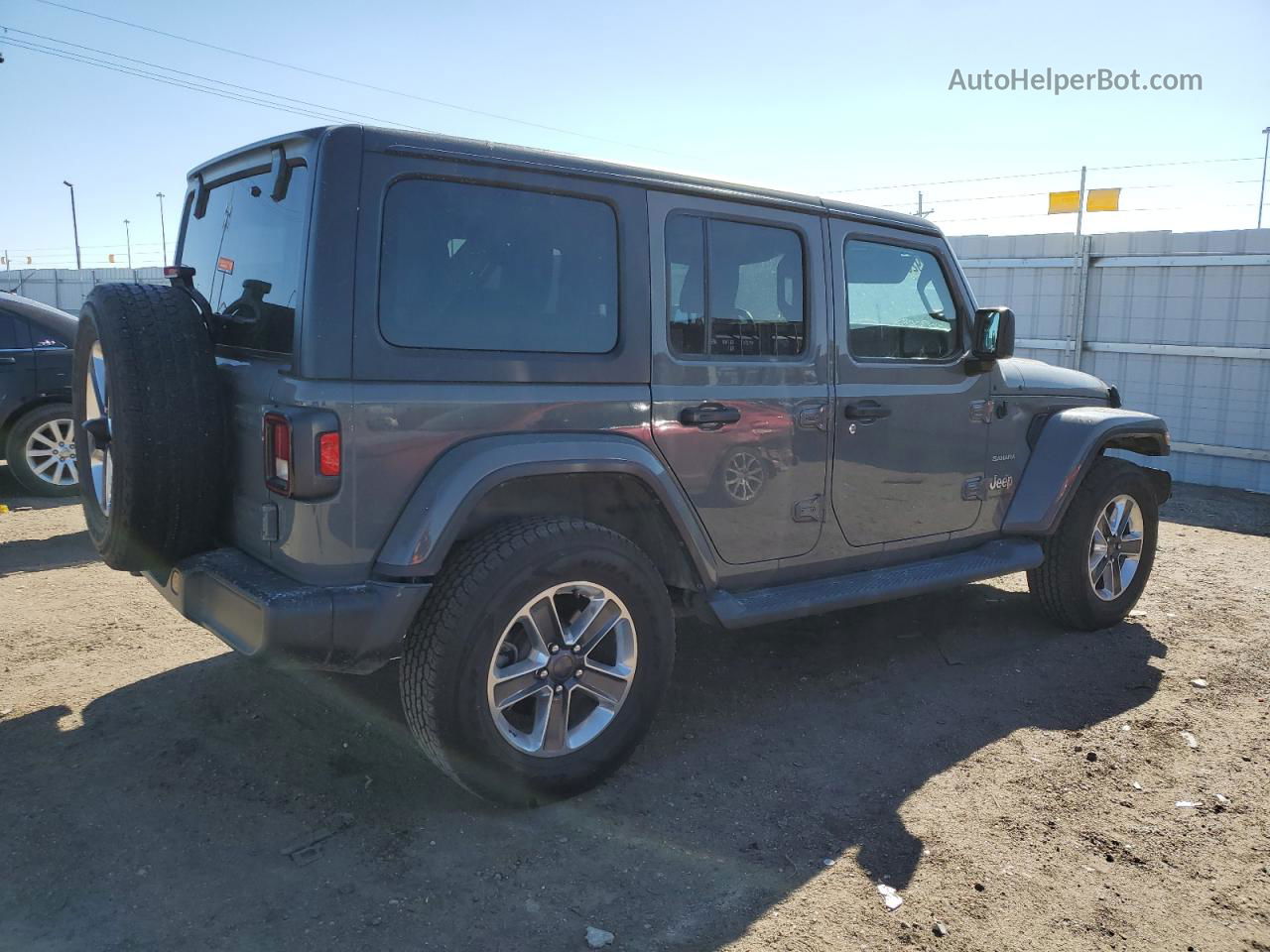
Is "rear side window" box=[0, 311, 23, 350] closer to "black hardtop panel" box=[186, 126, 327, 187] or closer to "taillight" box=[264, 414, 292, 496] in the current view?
"black hardtop panel" box=[186, 126, 327, 187]

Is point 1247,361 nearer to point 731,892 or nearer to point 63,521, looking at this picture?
point 731,892

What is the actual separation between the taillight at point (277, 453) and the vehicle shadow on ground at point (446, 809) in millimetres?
1093

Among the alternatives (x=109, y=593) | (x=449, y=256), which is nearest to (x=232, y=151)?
(x=449, y=256)

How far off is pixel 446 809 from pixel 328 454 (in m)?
1.24

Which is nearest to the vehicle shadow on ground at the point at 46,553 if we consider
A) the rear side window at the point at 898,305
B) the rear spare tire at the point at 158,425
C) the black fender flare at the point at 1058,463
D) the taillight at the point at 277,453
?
the rear spare tire at the point at 158,425

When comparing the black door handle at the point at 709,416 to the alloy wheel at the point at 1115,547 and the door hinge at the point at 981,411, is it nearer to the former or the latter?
the door hinge at the point at 981,411

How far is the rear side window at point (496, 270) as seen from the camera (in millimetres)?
2850

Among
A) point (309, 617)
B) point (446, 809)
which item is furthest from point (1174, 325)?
point (309, 617)

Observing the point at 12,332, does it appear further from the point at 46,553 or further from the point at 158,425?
the point at 158,425

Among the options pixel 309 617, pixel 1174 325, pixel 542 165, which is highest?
pixel 542 165

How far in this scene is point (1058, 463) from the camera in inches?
183

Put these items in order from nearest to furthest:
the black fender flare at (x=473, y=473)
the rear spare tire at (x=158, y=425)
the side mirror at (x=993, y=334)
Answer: the black fender flare at (x=473, y=473)
the rear spare tire at (x=158, y=425)
the side mirror at (x=993, y=334)

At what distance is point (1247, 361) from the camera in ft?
30.0

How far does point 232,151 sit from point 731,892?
2997 mm
